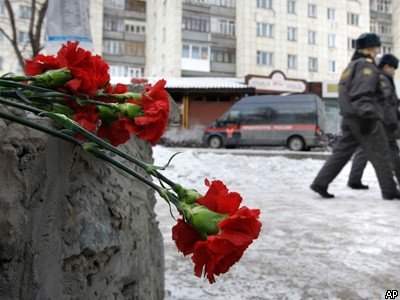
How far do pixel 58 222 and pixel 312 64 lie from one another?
33.0 meters

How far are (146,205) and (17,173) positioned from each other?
34.1 inches

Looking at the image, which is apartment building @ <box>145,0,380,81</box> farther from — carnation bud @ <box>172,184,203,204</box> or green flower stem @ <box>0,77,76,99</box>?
carnation bud @ <box>172,184,203,204</box>

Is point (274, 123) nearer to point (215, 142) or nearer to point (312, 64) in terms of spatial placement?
point (215, 142)

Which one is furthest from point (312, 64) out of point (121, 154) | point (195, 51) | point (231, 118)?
point (121, 154)

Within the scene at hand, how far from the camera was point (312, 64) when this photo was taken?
31938 millimetres

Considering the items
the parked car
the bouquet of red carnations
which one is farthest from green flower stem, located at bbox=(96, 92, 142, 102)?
the parked car

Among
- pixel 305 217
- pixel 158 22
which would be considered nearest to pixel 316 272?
pixel 305 217

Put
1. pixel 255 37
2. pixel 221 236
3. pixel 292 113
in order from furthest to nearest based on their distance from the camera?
pixel 255 37
pixel 292 113
pixel 221 236

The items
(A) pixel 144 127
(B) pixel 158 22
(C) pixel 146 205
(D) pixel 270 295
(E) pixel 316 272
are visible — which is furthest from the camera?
(B) pixel 158 22

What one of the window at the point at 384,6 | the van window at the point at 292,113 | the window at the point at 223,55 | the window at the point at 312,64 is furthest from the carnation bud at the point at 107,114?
the window at the point at 384,6

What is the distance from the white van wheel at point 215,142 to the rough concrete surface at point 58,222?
16307 millimetres

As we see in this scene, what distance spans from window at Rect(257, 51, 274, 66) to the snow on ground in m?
26.2

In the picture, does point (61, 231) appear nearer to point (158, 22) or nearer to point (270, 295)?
point (270, 295)

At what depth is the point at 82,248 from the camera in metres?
0.99
